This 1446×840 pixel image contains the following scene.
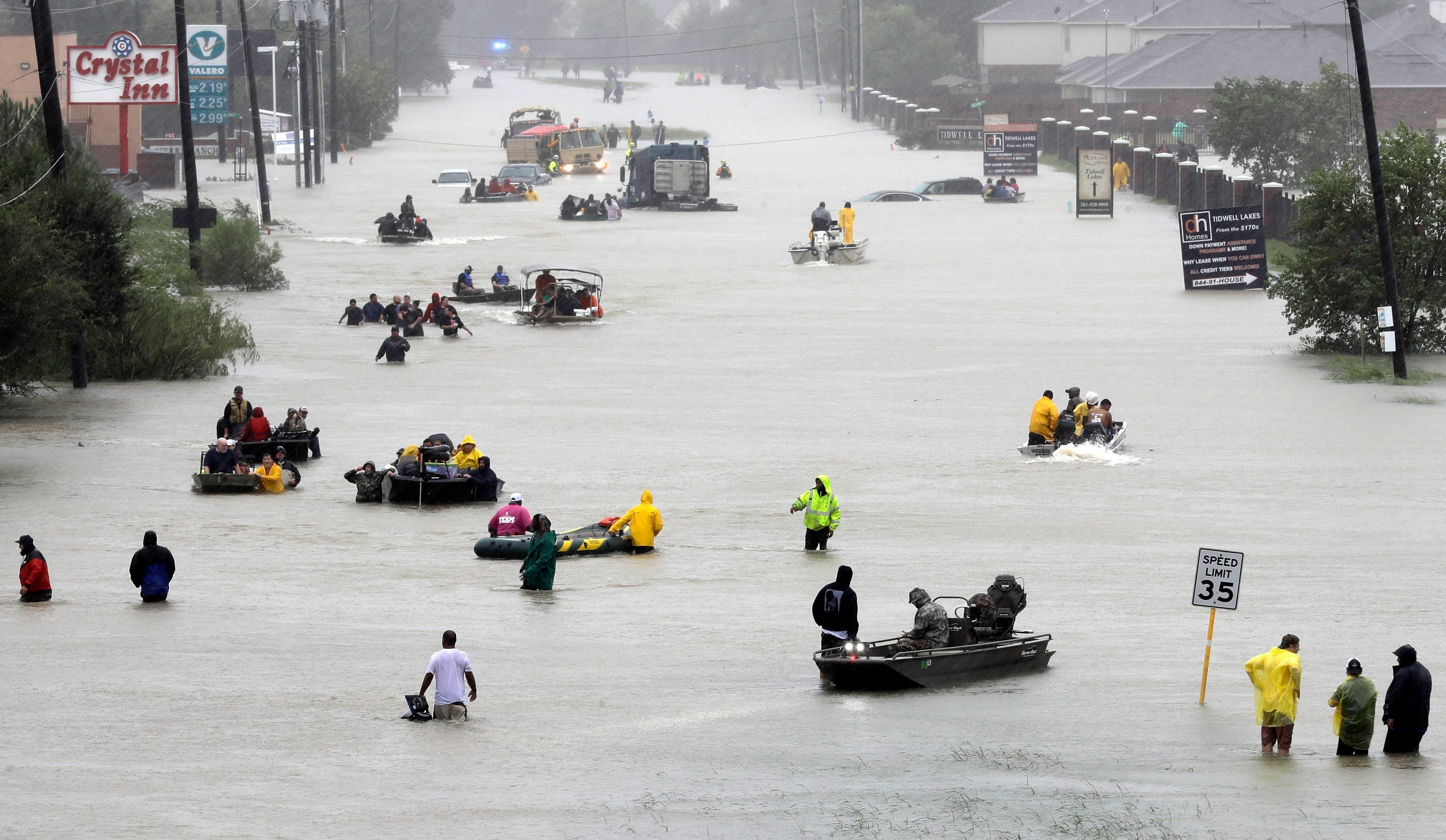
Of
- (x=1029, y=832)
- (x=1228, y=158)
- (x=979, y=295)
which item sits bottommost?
(x=1029, y=832)

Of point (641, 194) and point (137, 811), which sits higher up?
point (641, 194)

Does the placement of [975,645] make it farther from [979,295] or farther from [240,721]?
[979,295]

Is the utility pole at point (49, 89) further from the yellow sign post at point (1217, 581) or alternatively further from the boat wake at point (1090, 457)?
the yellow sign post at point (1217, 581)

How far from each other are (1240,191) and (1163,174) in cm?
1452

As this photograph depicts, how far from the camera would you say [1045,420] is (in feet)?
100

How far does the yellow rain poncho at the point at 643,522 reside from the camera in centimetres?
2328

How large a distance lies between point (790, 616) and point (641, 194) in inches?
2487

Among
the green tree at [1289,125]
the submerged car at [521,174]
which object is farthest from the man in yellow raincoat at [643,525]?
the submerged car at [521,174]

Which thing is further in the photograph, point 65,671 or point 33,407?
point 33,407

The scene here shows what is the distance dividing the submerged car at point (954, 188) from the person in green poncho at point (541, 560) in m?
68.9

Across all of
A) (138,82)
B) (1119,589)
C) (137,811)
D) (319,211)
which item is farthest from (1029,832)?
(319,211)

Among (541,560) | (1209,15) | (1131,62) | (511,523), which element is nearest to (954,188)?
(1131,62)

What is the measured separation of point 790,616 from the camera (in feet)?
66.0

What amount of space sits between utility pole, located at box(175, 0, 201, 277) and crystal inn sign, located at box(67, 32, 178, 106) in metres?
7.41
